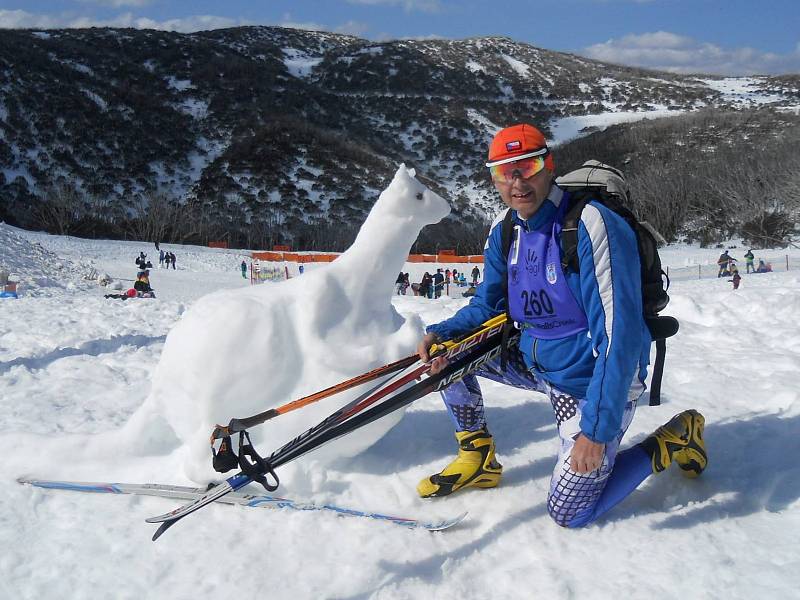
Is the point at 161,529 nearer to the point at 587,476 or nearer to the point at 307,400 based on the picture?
the point at 307,400

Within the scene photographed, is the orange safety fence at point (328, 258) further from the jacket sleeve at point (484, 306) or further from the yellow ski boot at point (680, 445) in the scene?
the yellow ski boot at point (680, 445)

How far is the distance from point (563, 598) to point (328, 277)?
5.91 feet

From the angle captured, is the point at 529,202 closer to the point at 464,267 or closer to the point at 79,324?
the point at 79,324

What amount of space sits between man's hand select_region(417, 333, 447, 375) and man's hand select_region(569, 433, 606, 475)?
75cm

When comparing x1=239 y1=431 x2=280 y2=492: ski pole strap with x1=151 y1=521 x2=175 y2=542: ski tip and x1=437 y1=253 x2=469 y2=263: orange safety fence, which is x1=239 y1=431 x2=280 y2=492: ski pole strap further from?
x1=437 y1=253 x2=469 y2=263: orange safety fence

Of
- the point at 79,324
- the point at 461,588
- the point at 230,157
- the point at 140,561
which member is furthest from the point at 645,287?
the point at 230,157

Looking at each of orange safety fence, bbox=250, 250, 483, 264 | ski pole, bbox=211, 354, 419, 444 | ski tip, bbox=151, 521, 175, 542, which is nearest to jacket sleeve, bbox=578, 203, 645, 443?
ski pole, bbox=211, 354, 419, 444

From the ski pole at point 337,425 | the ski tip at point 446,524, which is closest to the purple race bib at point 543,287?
the ski pole at point 337,425

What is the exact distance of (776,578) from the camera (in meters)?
2.23

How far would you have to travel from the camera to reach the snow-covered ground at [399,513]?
7.65ft

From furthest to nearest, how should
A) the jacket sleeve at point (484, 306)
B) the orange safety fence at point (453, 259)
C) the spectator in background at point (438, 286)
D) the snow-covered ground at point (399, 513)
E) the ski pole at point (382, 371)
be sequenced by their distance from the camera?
the orange safety fence at point (453, 259), the spectator in background at point (438, 286), the jacket sleeve at point (484, 306), the ski pole at point (382, 371), the snow-covered ground at point (399, 513)

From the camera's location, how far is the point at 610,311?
2424mm

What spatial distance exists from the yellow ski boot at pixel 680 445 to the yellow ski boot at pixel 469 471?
716 millimetres

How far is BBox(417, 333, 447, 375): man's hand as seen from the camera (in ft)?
9.77
